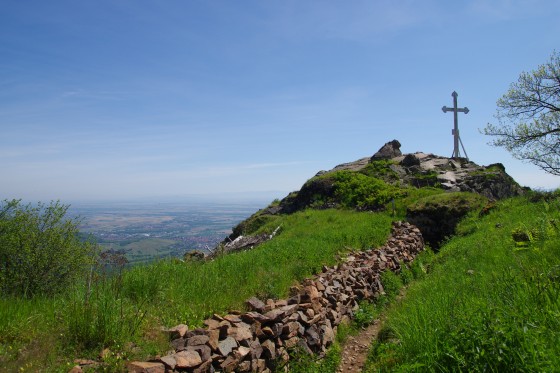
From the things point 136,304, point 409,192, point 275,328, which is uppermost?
point 409,192

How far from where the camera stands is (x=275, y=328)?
6766 millimetres

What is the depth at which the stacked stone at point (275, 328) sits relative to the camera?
527cm

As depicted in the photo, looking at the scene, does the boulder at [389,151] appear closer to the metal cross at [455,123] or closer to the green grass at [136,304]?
the metal cross at [455,123]

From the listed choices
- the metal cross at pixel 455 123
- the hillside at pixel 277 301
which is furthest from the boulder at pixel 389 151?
the hillside at pixel 277 301

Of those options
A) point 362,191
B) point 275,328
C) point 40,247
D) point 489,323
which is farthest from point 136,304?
point 362,191

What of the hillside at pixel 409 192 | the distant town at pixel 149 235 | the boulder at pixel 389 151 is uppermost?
the boulder at pixel 389 151

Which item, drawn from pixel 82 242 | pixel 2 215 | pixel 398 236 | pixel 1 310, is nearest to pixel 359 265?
pixel 398 236

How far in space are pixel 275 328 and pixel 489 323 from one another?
12.4 ft

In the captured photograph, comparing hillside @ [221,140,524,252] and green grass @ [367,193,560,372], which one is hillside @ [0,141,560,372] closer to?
green grass @ [367,193,560,372]

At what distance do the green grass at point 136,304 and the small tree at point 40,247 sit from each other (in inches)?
202

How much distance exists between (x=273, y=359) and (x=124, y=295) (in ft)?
9.54

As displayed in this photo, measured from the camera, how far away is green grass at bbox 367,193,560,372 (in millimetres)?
3559

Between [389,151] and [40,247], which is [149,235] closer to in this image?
[40,247]

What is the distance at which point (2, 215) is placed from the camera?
14727mm
